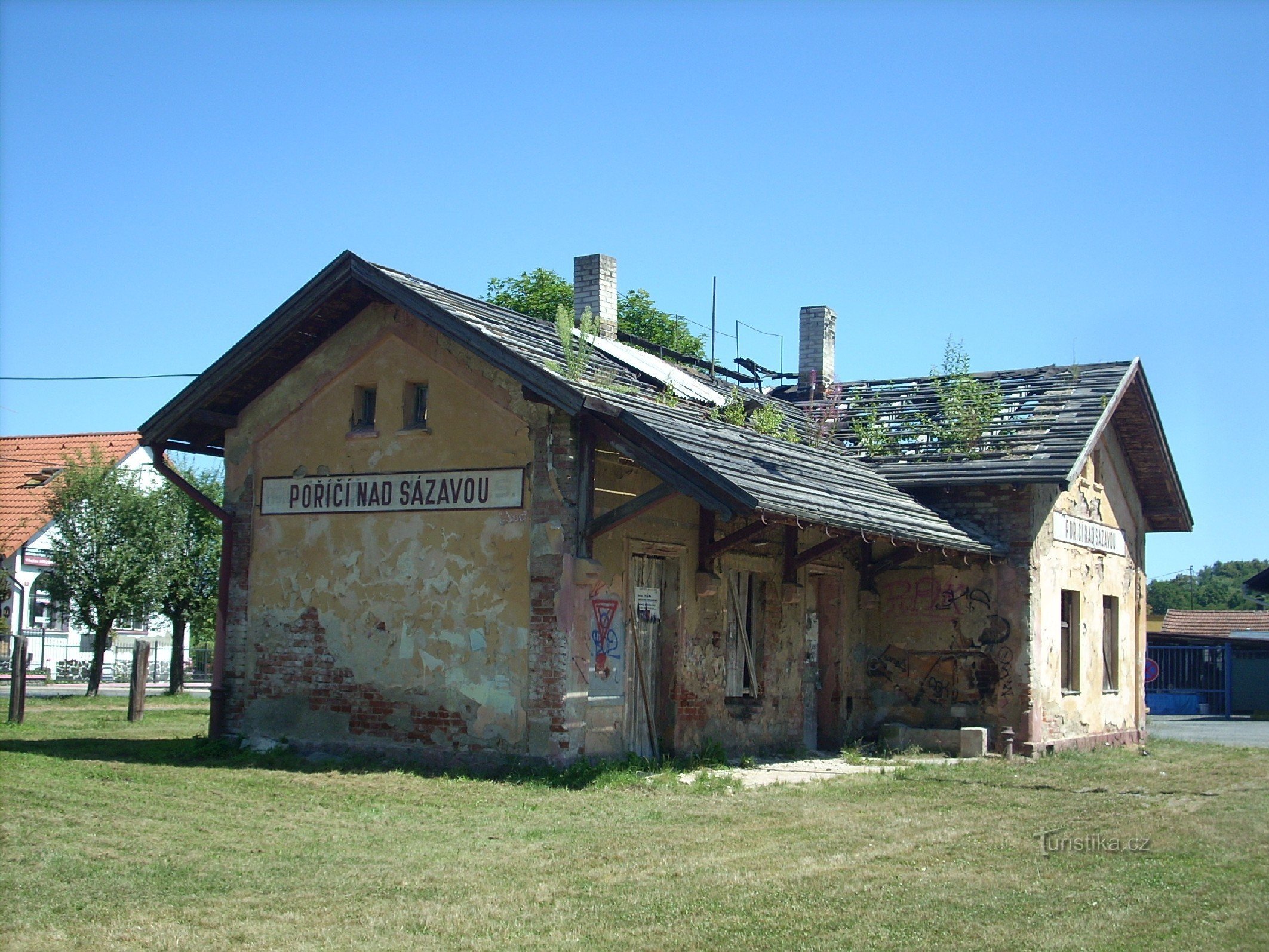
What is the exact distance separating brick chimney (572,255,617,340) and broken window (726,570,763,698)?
6.92 meters

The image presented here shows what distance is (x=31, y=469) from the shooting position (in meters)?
36.8

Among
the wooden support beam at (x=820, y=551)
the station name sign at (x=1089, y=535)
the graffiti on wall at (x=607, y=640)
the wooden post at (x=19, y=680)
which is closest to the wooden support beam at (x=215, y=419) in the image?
the wooden post at (x=19, y=680)

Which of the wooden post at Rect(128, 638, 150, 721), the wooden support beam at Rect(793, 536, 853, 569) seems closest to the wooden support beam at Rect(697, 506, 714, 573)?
the wooden support beam at Rect(793, 536, 853, 569)

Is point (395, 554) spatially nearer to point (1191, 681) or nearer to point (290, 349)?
point (290, 349)

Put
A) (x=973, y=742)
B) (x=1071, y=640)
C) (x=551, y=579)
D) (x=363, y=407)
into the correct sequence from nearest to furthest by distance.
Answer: (x=551, y=579) → (x=363, y=407) → (x=973, y=742) → (x=1071, y=640)

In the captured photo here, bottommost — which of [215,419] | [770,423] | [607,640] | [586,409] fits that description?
[607,640]

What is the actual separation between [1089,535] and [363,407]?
11482 mm

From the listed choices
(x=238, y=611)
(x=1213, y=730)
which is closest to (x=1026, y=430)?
(x=238, y=611)

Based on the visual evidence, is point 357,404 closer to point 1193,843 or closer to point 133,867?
point 133,867

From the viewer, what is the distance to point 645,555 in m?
14.0

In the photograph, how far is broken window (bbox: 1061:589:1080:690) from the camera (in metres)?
19.3

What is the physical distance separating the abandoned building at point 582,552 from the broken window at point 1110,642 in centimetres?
155

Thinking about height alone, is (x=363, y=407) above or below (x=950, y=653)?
above

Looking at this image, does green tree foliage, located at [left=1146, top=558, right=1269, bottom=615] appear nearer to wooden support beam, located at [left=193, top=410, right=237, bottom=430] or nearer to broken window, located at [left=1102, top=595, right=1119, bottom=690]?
broken window, located at [left=1102, top=595, right=1119, bottom=690]
